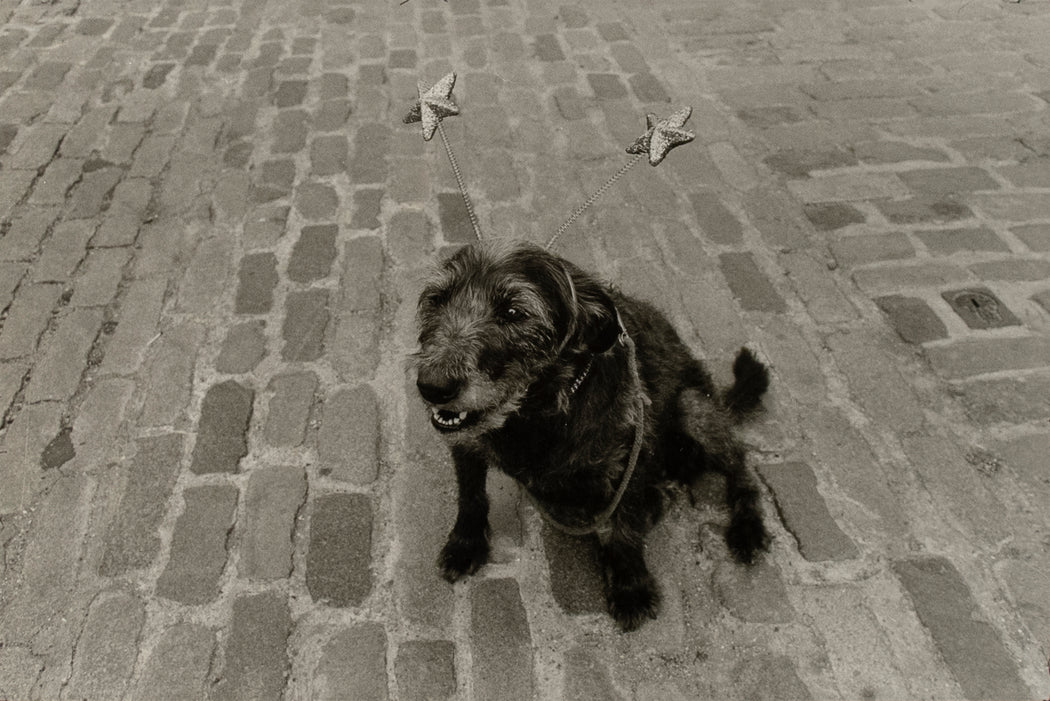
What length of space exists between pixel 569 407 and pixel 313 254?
2580 mm

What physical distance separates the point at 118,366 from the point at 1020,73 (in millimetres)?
7391

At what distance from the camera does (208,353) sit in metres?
4.04

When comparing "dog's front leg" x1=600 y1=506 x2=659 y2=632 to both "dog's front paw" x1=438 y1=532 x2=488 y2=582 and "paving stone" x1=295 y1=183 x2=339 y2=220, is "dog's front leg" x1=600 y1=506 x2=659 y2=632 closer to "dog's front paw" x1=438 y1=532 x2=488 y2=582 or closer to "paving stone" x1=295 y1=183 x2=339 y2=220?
"dog's front paw" x1=438 y1=532 x2=488 y2=582

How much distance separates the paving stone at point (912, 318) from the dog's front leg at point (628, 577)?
2.21 metres

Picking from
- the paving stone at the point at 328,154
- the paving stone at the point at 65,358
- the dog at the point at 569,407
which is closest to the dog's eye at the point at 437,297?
the dog at the point at 569,407

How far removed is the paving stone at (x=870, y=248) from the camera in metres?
4.59

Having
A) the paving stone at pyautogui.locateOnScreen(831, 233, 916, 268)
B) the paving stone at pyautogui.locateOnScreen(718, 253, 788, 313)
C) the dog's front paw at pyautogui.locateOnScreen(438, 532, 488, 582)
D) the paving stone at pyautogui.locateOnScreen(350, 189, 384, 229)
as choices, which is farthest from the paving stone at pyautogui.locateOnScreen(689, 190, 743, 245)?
Result: the dog's front paw at pyautogui.locateOnScreen(438, 532, 488, 582)

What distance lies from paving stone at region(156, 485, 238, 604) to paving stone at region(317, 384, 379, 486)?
48cm

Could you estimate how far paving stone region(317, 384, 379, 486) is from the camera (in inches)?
139

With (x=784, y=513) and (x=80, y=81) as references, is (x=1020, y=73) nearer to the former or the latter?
(x=784, y=513)

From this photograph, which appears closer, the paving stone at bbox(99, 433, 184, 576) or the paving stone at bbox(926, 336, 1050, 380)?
the paving stone at bbox(99, 433, 184, 576)

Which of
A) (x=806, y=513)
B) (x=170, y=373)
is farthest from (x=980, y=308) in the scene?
(x=170, y=373)

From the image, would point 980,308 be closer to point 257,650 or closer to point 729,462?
point 729,462

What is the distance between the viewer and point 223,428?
369 centimetres
